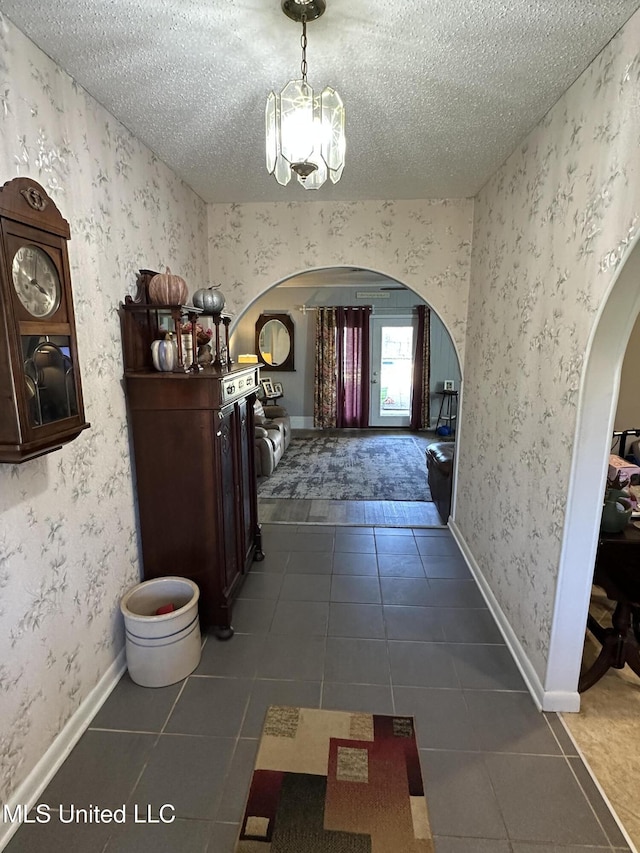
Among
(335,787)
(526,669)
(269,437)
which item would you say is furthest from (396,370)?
(335,787)

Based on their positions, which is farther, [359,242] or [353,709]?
[359,242]

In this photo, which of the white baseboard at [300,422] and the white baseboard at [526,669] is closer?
the white baseboard at [526,669]

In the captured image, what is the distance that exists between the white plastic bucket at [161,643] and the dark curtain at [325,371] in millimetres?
5499

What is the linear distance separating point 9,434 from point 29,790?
1.21 m

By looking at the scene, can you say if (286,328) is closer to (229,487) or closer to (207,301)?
(207,301)

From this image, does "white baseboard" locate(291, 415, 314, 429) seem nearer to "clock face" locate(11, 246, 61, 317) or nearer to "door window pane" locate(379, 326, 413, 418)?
"door window pane" locate(379, 326, 413, 418)

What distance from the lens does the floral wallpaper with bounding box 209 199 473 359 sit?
10.2ft

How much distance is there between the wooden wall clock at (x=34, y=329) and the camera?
1.23 m

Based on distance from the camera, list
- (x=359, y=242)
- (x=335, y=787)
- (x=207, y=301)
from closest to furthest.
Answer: (x=335, y=787)
(x=207, y=301)
(x=359, y=242)

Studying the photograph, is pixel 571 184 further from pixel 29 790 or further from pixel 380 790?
pixel 29 790

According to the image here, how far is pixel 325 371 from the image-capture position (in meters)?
7.37

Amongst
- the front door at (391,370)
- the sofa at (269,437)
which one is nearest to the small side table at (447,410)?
the front door at (391,370)

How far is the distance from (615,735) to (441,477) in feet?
7.20

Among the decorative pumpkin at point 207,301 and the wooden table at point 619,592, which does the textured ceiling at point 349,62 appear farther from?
the wooden table at point 619,592
